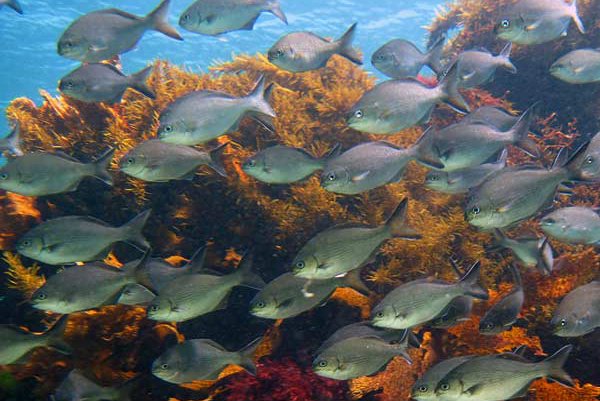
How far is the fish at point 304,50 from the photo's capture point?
16.1ft

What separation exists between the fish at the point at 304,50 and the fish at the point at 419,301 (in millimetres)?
2823

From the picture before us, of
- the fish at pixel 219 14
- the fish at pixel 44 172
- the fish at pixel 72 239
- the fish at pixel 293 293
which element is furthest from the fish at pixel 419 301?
the fish at pixel 219 14

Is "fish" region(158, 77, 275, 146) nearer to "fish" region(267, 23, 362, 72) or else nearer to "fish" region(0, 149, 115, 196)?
"fish" region(267, 23, 362, 72)

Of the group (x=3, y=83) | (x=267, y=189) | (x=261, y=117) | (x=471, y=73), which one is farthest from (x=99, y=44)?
(x=3, y=83)

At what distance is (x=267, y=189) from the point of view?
19.9 ft

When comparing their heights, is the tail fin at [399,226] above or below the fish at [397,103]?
below

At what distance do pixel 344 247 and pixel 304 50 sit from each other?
2488 millimetres

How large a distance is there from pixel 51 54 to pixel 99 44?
109ft

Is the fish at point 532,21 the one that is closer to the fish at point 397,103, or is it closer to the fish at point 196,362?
the fish at point 397,103

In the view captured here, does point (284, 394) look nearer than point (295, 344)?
Yes

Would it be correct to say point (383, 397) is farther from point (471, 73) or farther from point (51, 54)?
point (51, 54)

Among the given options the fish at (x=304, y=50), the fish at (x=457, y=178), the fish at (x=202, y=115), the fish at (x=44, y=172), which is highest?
the fish at (x=304, y=50)

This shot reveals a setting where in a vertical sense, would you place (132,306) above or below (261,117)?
below

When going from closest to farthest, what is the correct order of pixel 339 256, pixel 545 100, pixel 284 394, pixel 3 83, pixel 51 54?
pixel 339 256 < pixel 284 394 < pixel 545 100 < pixel 51 54 < pixel 3 83
